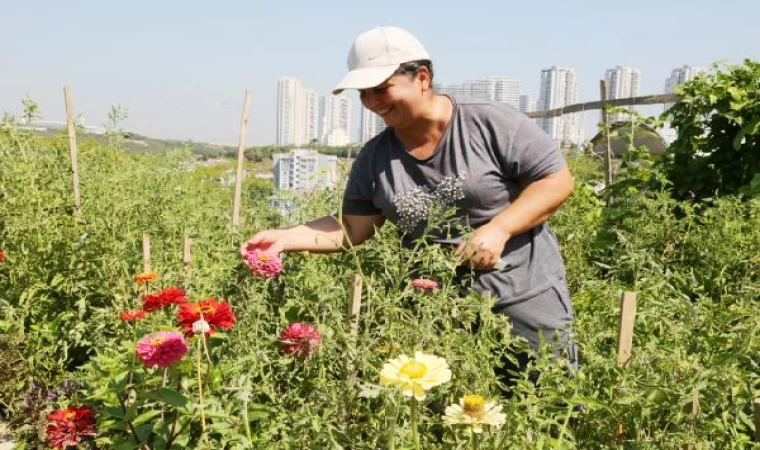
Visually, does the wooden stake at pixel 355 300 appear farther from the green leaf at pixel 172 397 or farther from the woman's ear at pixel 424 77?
the woman's ear at pixel 424 77

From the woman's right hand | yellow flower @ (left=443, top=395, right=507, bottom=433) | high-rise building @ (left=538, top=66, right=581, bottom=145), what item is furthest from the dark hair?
high-rise building @ (left=538, top=66, right=581, bottom=145)

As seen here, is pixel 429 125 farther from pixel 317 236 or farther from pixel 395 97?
pixel 317 236

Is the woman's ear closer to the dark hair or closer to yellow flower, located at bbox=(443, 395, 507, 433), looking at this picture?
the dark hair

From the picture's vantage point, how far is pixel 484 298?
5.77ft

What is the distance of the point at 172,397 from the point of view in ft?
5.64

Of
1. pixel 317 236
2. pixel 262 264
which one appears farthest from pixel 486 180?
pixel 262 264

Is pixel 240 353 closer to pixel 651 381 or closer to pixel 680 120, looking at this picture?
pixel 651 381

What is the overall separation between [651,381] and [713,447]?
0.17 meters

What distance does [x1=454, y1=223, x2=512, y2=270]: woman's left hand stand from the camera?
1812 millimetres

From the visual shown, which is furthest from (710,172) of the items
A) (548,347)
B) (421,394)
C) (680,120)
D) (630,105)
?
(421,394)

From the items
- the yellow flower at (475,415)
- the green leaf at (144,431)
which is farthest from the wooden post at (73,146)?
the yellow flower at (475,415)

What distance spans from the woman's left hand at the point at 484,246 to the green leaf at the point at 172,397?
72cm

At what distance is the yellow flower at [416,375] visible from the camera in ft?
3.78

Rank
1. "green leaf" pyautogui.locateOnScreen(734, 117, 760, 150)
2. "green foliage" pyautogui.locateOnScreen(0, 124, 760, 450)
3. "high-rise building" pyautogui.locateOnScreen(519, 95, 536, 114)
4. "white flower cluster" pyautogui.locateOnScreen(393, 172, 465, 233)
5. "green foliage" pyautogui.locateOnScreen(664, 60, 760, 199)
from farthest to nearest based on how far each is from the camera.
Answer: "high-rise building" pyautogui.locateOnScreen(519, 95, 536, 114) < "green foliage" pyautogui.locateOnScreen(664, 60, 760, 199) < "green leaf" pyautogui.locateOnScreen(734, 117, 760, 150) < "white flower cluster" pyautogui.locateOnScreen(393, 172, 465, 233) < "green foliage" pyautogui.locateOnScreen(0, 124, 760, 450)
